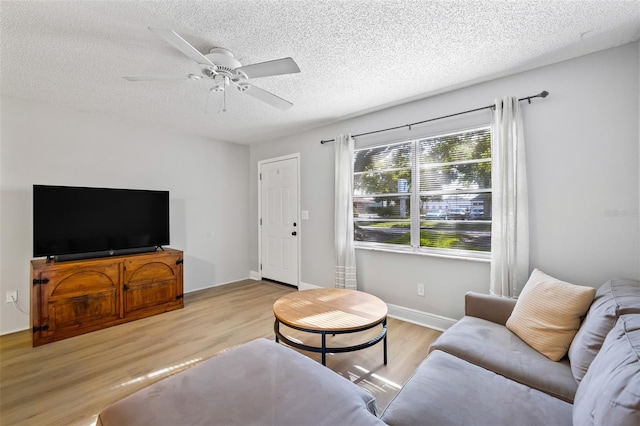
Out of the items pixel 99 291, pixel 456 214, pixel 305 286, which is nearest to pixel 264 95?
pixel 456 214

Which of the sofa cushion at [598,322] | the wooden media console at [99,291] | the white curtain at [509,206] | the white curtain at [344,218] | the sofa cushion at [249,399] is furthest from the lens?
the white curtain at [344,218]

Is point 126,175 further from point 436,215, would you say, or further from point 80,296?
point 436,215

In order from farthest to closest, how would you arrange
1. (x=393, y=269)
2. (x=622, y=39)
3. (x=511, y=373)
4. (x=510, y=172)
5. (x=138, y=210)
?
1. (x=138, y=210)
2. (x=393, y=269)
3. (x=510, y=172)
4. (x=622, y=39)
5. (x=511, y=373)

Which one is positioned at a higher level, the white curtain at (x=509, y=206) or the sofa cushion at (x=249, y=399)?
the white curtain at (x=509, y=206)

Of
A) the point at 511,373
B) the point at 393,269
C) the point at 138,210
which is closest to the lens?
the point at 511,373

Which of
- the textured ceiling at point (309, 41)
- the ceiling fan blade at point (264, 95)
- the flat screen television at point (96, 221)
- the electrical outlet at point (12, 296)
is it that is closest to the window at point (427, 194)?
the textured ceiling at point (309, 41)

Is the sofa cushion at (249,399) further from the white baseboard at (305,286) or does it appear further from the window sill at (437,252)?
the white baseboard at (305,286)

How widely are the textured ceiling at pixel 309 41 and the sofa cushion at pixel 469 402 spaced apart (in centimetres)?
207

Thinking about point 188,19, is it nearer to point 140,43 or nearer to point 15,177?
point 140,43

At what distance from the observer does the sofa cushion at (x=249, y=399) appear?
975mm

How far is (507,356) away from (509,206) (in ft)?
4.46

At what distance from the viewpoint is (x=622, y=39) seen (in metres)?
1.95

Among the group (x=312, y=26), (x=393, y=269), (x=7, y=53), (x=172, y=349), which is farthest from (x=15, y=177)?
(x=393, y=269)

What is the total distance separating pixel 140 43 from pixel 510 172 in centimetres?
312
